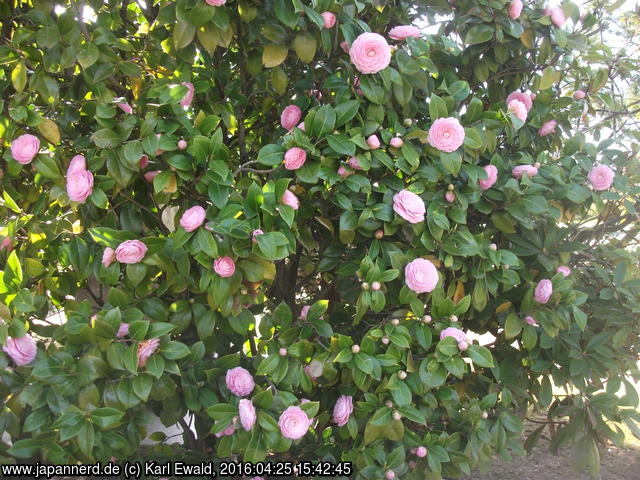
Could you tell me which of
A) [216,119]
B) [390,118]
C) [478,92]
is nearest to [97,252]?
[216,119]

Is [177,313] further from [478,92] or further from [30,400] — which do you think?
[478,92]

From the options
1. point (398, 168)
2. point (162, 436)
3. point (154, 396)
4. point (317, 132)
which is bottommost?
point (162, 436)

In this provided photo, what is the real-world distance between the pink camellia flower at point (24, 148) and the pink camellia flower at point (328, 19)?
81cm

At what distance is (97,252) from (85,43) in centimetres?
54

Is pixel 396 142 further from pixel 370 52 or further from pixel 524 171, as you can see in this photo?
pixel 524 171

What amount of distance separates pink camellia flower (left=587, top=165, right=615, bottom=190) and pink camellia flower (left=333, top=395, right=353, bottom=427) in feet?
3.47

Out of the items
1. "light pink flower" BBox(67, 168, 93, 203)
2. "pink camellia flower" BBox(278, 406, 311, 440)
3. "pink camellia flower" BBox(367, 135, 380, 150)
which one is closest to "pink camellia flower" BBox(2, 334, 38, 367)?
"light pink flower" BBox(67, 168, 93, 203)

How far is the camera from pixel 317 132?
1.44 m

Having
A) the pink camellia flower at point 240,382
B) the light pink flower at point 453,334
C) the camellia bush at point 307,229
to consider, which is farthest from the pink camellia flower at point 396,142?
the pink camellia flower at point 240,382

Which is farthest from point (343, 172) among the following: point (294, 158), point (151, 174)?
point (151, 174)

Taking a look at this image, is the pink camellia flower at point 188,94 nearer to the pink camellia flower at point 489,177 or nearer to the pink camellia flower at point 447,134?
the pink camellia flower at point 447,134

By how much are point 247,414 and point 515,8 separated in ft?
4.61

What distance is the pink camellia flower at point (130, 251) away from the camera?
1303 mm

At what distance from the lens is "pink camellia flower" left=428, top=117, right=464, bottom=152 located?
1457 millimetres
